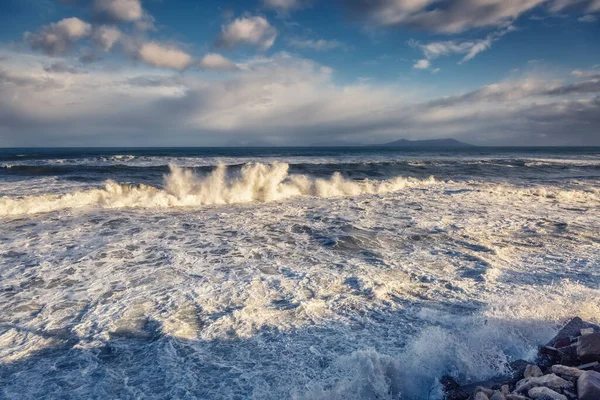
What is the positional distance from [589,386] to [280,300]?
3.35 meters

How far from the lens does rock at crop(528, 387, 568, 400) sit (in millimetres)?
2690

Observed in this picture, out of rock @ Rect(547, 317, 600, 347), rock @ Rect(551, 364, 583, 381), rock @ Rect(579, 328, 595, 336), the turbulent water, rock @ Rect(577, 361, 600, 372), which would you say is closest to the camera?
rock @ Rect(551, 364, 583, 381)

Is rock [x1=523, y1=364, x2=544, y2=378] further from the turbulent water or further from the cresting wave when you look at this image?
the cresting wave

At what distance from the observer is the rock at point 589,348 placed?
10.7ft

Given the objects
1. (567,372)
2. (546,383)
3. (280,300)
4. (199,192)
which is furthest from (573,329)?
(199,192)

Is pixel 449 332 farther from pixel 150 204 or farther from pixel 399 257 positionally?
pixel 150 204

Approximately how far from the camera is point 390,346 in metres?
3.80

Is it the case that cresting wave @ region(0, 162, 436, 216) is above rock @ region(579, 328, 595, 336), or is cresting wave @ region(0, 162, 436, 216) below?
above

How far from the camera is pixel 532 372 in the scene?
3.21m

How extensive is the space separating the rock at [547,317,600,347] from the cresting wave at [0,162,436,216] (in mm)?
10839

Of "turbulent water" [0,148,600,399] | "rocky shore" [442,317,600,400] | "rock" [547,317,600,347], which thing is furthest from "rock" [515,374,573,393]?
"rock" [547,317,600,347]

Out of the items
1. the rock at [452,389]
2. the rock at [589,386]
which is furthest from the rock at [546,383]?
the rock at [452,389]

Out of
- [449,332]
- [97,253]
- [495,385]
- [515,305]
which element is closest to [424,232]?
[515,305]

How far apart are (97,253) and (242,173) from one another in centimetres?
832
